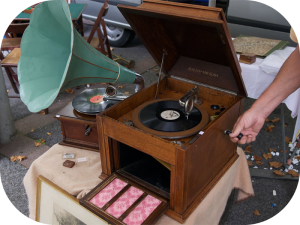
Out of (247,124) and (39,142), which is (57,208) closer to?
(247,124)

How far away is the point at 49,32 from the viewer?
5.63ft

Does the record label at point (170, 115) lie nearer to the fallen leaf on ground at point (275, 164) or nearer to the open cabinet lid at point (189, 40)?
the open cabinet lid at point (189, 40)

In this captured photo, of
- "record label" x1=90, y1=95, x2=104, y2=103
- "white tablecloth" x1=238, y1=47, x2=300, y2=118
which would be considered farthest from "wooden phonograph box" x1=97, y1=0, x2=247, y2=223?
"white tablecloth" x1=238, y1=47, x2=300, y2=118

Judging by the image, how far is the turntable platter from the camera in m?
1.32

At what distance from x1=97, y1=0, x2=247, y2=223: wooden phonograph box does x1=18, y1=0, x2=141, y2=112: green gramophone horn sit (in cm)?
26

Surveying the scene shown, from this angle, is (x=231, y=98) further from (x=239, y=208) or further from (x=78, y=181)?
(x=239, y=208)

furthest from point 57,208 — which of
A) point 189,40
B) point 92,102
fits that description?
point 189,40

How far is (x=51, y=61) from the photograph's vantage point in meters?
1.73

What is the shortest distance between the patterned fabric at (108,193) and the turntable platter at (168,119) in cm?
31

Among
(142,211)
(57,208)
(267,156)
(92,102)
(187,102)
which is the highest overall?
(187,102)

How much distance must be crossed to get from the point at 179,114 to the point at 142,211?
56 cm

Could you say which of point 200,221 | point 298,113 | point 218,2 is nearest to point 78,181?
point 200,221

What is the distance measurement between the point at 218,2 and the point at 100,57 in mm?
3110

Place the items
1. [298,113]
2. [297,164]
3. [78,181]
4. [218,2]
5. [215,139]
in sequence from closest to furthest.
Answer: [215,139] → [78,181] → [298,113] → [297,164] → [218,2]
